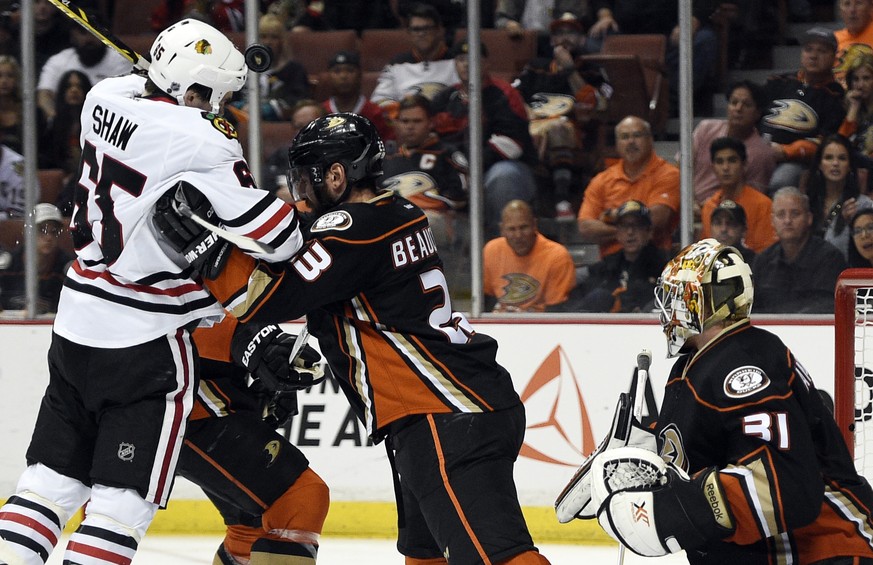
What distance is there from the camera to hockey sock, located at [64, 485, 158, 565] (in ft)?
9.41

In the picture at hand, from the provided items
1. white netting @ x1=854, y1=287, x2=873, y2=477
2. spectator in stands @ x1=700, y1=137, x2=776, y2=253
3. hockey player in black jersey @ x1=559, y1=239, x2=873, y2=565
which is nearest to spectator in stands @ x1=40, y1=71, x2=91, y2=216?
spectator in stands @ x1=700, y1=137, x2=776, y2=253

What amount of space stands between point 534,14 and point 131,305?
2621mm

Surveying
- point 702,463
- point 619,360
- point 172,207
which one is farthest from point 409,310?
point 619,360

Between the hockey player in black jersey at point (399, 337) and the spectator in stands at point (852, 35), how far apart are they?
2442 mm

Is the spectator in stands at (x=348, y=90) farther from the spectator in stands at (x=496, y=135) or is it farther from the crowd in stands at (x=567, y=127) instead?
the spectator in stands at (x=496, y=135)

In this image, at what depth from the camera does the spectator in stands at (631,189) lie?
4.99 meters

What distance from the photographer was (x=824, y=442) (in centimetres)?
248

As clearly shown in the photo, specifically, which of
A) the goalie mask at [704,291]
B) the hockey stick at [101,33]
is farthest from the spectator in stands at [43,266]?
the goalie mask at [704,291]

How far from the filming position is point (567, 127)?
5.14 metres

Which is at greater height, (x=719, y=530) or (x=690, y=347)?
(x=690, y=347)

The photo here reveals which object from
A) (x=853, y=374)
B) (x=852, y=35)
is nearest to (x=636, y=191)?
(x=852, y=35)

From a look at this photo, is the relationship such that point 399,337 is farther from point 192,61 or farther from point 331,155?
point 192,61

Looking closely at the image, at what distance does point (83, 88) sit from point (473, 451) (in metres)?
3.26

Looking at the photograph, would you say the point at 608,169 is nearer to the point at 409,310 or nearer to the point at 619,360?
the point at 619,360
